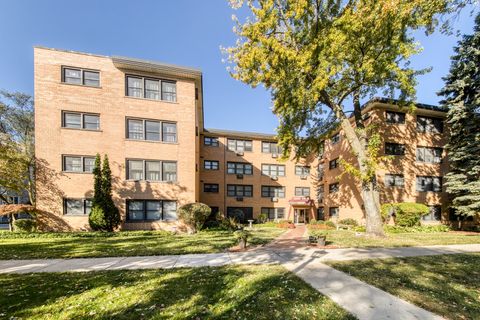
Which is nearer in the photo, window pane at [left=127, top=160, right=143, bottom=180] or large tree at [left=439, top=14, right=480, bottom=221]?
window pane at [left=127, top=160, right=143, bottom=180]

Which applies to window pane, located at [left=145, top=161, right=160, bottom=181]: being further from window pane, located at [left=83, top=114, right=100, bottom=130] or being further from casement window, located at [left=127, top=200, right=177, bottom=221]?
window pane, located at [left=83, top=114, right=100, bottom=130]

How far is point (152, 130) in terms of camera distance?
1761 centimetres

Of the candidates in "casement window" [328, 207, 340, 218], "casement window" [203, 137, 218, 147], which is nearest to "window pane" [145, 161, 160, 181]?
"casement window" [203, 137, 218, 147]

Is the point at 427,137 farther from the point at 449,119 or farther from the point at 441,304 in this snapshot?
the point at 441,304

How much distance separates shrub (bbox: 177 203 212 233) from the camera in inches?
623

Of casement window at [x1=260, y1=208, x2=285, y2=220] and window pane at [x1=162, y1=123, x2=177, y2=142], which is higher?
window pane at [x1=162, y1=123, x2=177, y2=142]

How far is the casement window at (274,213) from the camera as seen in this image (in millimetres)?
27750

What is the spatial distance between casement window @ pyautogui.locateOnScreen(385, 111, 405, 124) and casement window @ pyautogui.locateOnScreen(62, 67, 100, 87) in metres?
25.0

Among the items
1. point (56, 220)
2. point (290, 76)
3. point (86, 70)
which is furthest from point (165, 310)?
point (86, 70)

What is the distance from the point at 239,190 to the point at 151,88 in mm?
15307

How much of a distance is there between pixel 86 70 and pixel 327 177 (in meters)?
25.8

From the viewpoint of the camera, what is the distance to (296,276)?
623 cm

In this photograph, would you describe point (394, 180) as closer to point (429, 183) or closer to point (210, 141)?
point (429, 183)

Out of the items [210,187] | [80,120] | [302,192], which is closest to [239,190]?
[210,187]
